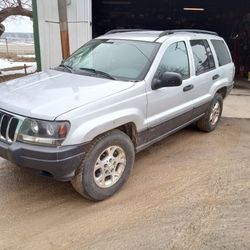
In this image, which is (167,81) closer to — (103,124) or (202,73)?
(103,124)

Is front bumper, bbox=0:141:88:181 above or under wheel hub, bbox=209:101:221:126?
above

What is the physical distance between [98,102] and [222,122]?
4097mm

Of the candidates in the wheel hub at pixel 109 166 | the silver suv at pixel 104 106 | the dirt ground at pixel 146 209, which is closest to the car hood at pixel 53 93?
the silver suv at pixel 104 106

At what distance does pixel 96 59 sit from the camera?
4594 mm

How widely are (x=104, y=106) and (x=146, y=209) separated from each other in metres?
1.18

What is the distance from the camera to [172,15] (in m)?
16.5

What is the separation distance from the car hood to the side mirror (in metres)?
0.35

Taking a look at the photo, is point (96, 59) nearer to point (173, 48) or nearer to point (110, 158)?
point (173, 48)

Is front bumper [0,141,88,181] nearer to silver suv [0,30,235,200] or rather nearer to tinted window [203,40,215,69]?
silver suv [0,30,235,200]

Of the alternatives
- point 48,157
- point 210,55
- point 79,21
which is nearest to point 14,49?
point 79,21

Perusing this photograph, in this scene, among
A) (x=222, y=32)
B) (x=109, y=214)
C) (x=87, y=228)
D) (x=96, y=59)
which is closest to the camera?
(x=87, y=228)

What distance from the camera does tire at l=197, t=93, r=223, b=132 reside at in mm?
5914

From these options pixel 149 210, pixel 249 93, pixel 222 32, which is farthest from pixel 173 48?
pixel 222 32

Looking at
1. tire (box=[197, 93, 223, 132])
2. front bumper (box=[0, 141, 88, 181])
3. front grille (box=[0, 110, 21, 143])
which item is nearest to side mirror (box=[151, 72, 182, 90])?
front bumper (box=[0, 141, 88, 181])
